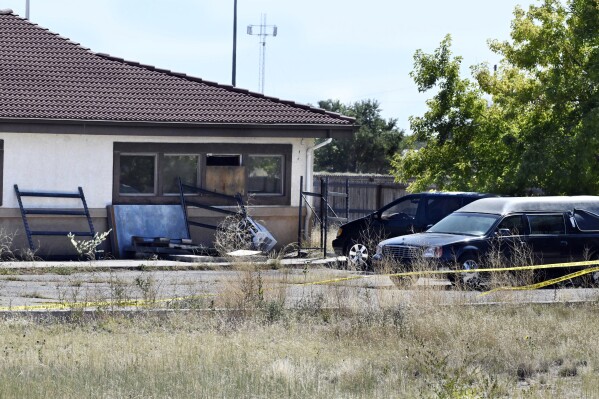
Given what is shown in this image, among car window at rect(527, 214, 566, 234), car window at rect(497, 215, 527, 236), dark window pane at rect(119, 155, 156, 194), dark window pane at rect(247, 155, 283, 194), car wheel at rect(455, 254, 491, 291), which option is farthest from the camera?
dark window pane at rect(247, 155, 283, 194)

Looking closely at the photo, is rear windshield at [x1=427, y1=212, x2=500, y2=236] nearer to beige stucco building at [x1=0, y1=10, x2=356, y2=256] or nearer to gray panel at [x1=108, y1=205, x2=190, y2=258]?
beige stucco building at [x1=0, y1=10, x2=356, y2=256]

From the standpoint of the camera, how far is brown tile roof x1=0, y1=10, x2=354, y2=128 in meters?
24.7

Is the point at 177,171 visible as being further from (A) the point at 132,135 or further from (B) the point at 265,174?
(B) the point at 265,174

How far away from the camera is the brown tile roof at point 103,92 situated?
80.9ft

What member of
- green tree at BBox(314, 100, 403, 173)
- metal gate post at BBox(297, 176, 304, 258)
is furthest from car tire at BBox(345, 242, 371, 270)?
green tree at BBox(314, 100, 403, 173)

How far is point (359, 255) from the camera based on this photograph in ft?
75.9

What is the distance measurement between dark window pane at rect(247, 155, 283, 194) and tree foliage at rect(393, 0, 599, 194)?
4175 mm

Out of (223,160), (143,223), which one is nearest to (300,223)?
(223,160)

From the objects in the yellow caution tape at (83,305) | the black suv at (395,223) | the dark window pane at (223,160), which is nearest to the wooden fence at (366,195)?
the dark window pane at (223,160)

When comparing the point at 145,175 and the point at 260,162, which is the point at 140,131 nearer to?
the point at 145,175

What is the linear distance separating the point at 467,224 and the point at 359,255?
3856 millimetres

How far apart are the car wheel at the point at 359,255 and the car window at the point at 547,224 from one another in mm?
3857

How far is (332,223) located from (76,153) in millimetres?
10287

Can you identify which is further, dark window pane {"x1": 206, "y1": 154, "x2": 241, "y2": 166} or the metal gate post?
dark window pane {"x1": 206, "y1": 154, "x2": 241, "y2": 166}
